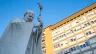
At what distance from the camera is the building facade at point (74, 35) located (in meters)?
33.7

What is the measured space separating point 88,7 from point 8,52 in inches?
1459

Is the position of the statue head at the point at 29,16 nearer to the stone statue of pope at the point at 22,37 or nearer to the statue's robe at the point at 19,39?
the stone statue of pope at the point at 22,37

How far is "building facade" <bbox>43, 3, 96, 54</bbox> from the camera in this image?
111 feet

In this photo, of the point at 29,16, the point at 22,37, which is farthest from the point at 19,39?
the point at 29,16

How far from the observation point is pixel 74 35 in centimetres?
3681

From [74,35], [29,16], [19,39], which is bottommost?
[19,39]

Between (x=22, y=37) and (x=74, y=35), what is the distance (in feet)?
111

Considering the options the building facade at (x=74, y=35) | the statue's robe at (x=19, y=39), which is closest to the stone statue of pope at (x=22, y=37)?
the statue's robe at (x=19, y=39)

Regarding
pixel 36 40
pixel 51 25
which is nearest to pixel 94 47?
pixel 51 25

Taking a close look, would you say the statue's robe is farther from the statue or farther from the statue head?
the statue head

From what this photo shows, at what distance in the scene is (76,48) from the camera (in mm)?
34594

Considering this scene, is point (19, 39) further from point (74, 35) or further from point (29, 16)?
point (74, 35)

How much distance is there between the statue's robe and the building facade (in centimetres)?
2903

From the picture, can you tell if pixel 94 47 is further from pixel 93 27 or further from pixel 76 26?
pixel 76 26
